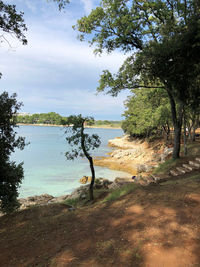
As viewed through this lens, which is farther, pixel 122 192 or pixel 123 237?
pixel 122 192

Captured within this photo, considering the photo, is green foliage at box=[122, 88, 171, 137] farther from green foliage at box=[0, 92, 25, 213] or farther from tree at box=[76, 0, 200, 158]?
green foliage at box=[0, 92, 25, 213]

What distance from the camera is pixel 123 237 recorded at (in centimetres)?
382

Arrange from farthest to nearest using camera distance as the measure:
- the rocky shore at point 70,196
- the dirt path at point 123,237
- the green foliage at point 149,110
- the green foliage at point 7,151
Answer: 1. the green foliage at point 149,110
2. the rocky shore at point 70,196
3. the green foliage at point 7,151
4. the dirt path at point 123,237

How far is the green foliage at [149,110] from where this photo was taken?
677 inches

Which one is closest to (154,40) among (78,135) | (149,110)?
(78,135)

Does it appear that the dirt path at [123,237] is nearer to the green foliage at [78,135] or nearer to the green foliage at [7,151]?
the green foliage at [7,151]

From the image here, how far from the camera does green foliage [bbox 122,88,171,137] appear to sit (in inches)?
677

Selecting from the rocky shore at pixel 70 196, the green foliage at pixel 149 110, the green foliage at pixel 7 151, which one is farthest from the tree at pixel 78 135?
the green foliage at pixel 149 110

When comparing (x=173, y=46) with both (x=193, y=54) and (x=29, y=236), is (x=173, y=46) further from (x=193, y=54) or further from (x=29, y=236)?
(x=29, y=236)

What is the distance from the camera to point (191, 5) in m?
9.57

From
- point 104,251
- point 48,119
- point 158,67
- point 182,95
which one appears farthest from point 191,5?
point 48,119

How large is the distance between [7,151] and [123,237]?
627 centimetres

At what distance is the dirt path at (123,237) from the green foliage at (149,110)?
442 inches

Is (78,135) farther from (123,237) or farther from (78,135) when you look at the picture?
(123,237)
